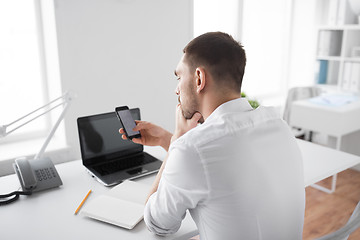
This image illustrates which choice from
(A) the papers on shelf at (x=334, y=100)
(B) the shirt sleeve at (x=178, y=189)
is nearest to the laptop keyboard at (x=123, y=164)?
(B) the shirt sleeve at (x=178, y=189)

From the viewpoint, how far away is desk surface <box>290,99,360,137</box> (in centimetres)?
283

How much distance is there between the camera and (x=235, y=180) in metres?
0.97

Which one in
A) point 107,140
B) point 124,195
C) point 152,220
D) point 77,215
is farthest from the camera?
point 107,140

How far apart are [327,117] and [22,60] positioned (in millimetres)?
2371

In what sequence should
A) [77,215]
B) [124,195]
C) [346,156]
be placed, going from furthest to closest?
[346,156], [124,195], [77,215]

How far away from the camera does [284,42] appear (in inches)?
163

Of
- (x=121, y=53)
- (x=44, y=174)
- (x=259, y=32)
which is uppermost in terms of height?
(x=259, y=32)

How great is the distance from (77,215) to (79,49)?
139 centimetres

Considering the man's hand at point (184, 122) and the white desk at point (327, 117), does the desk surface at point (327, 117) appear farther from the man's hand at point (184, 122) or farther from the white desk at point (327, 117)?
the man's hand at point (184, 122)

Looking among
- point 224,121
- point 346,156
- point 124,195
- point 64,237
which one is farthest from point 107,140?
point 346,156

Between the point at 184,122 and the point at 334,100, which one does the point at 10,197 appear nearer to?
the point at 184,122

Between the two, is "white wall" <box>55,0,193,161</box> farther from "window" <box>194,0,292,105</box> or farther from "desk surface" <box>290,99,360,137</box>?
"desk surface" <box>290,99,360,137</box>

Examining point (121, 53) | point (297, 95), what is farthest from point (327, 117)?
point (121, 53)

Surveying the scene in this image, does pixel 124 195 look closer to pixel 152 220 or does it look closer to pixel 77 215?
pixel 77 215
